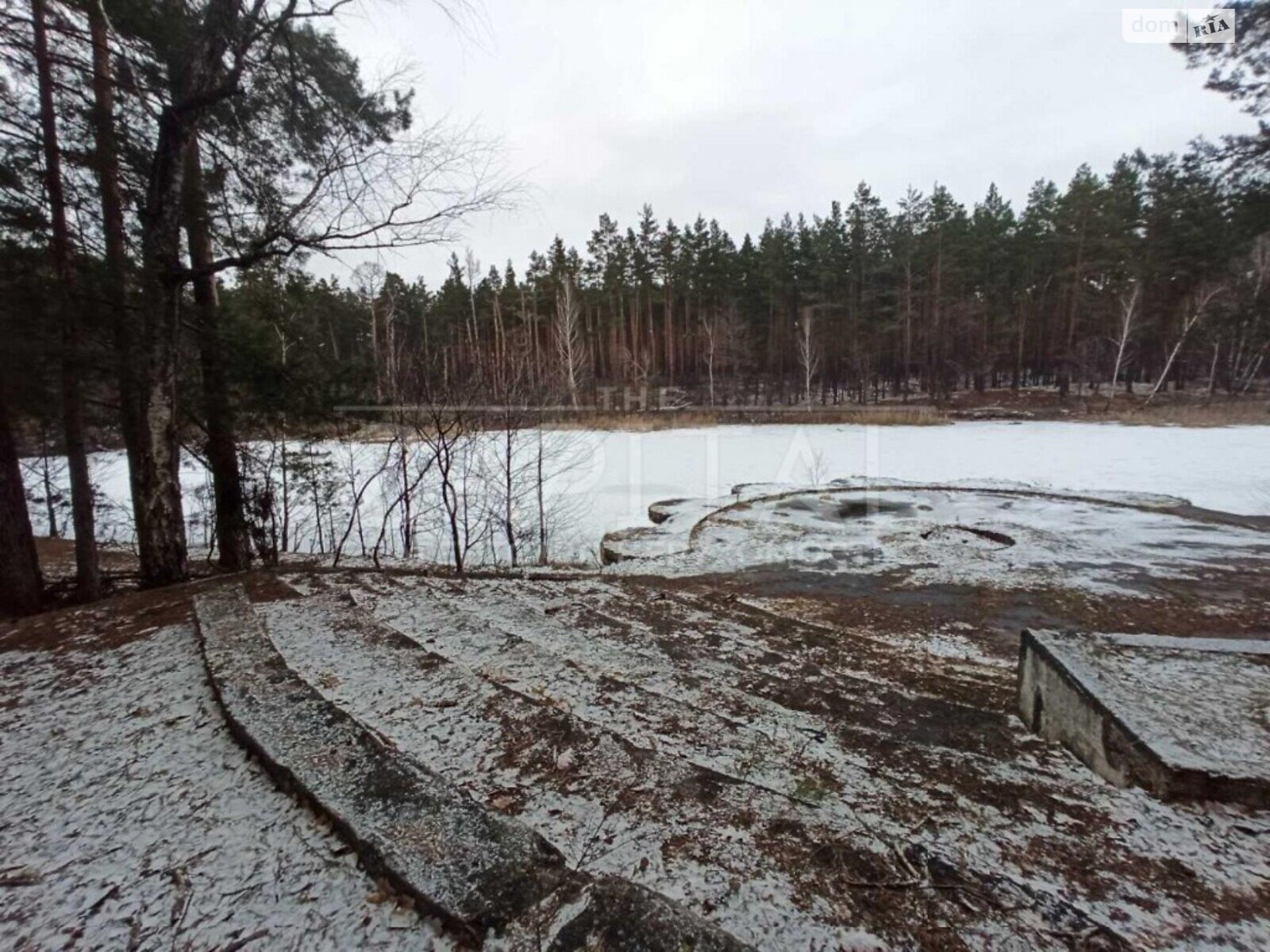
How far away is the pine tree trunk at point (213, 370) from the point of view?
17.4 feet

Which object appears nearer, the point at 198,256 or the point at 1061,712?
the point at 1061,712

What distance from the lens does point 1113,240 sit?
30500mm

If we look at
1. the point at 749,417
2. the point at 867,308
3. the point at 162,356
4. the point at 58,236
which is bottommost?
the point at 749,417

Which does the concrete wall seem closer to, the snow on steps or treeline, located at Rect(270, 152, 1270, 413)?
the snow on steps

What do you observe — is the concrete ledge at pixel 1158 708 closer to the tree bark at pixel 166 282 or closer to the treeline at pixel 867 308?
the tree bark at pixel 166 282

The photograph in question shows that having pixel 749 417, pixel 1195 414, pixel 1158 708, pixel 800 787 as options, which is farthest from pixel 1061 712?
pixel 1195 414

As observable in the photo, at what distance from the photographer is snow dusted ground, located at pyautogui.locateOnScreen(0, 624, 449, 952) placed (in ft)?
4.49

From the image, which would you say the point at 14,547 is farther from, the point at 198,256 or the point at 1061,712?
the point at 1061,712

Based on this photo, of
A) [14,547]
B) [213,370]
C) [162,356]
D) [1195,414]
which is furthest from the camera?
[1195,414]

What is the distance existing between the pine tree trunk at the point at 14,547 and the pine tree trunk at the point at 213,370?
1.42 m

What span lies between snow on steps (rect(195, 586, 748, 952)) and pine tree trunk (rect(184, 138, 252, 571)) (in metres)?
4.23

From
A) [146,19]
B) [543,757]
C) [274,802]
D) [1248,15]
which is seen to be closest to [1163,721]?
[543,757]

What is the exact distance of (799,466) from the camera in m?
15.7

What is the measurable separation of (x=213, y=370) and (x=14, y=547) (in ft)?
7.29
